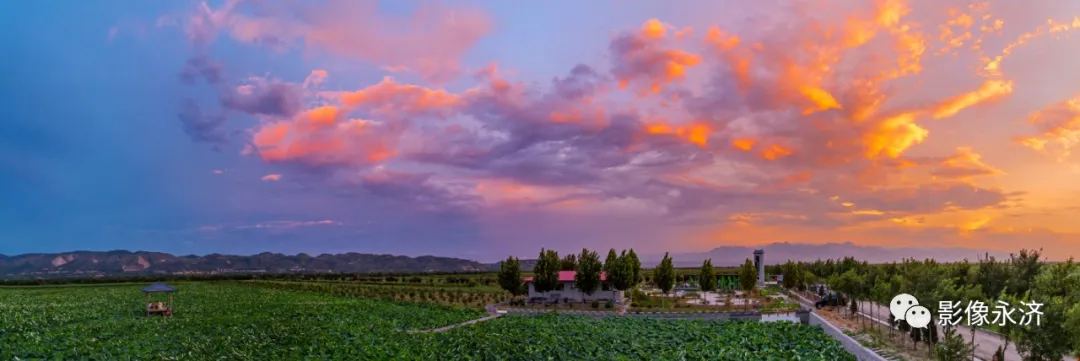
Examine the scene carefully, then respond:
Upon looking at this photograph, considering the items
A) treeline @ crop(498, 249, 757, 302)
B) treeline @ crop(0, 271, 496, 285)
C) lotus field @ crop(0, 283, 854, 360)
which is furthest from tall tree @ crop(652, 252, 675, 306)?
treeline @ crop(0, 271, 496, 285)

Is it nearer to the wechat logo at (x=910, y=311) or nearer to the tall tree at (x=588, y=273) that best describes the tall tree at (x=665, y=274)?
the tall tree at (x=588, y=273)

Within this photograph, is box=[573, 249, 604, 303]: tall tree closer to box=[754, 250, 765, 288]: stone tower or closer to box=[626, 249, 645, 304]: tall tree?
box=[626, 249, 645, 304]: tall tree

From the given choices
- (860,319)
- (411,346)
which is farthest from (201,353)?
(860,319)

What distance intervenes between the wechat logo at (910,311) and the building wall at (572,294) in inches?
1090

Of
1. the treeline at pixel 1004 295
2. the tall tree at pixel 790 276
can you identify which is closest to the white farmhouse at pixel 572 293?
the treeline at pixel 1004 295

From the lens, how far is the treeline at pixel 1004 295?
69.2 ft

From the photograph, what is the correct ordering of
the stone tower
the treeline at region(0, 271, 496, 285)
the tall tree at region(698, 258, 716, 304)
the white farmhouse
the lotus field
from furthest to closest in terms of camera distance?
the treeline at region(0, 271, 496, 285), the stone tower, the tall tree at region(698, 258, 716, 304), the white farmhouse, the lotus field

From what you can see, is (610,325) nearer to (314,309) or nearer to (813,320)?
(813,320)

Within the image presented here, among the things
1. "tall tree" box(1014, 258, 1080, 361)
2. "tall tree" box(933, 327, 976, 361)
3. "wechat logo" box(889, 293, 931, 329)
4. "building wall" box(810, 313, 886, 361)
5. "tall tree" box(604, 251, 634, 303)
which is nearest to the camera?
"tall tree" box(1014, 258, 1080, 361)

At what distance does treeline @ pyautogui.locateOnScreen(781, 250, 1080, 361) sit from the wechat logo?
38 cm

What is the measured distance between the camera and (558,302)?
56000 mm

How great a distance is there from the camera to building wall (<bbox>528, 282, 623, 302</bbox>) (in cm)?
5655

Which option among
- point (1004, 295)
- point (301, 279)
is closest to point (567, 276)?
point (1004, 295)

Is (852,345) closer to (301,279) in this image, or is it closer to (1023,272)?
(1023,272)
